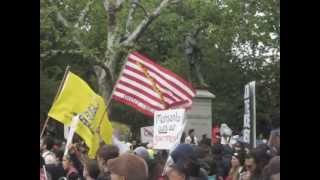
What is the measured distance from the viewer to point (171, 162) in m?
8.14

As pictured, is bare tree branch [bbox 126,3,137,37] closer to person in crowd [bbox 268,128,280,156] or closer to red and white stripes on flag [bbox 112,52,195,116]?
red and white stripes on flag [bbox 112,52,195,116]

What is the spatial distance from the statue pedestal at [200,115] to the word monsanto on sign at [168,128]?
5.61ft

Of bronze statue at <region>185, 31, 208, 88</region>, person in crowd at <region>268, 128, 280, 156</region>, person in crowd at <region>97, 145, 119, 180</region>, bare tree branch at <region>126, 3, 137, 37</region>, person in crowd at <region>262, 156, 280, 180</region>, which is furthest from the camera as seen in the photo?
bare tree branch at <region>126, 3, 137, 37</region>

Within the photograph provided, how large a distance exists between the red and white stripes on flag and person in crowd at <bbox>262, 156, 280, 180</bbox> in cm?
184

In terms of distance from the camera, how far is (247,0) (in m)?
11.5

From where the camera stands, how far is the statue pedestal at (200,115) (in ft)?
35.3

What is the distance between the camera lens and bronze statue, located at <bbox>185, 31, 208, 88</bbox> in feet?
38.7

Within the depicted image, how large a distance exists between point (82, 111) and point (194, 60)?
334 cm

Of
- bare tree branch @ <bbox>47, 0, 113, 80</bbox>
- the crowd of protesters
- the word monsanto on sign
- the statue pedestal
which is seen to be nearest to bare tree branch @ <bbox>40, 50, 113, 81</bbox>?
bare tree branch @ <bbox>47, 0, 113, 80</bbox>

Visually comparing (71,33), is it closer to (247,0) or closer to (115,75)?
(115,75)

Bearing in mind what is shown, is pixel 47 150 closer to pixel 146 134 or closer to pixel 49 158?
pixel 49 158

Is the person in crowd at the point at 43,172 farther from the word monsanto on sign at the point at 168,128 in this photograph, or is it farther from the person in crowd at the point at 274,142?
the person in crowd at the point at 274,142

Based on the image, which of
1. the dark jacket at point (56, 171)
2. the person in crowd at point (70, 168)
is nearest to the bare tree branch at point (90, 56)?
the dark jacket at point (56, 171)
